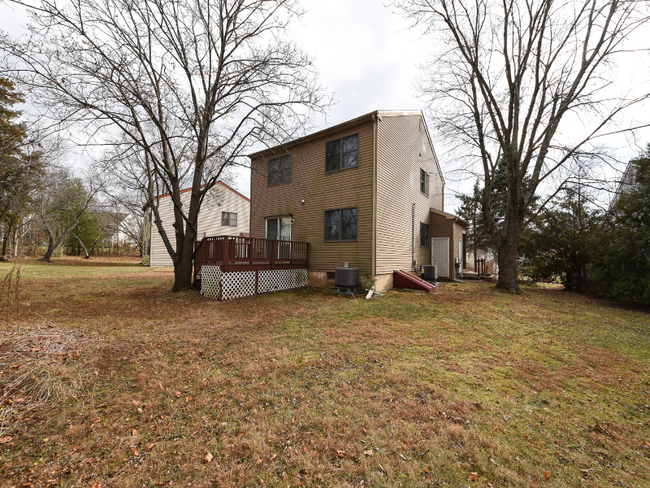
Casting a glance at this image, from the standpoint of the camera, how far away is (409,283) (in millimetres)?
11227

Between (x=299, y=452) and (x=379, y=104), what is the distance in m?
11.7

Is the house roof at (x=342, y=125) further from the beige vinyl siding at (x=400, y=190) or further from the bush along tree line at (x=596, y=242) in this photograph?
the bush along tree line at (x=596, y=242)

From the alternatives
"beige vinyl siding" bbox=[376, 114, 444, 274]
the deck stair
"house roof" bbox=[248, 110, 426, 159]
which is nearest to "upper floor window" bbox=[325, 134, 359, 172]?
"house roof" bbox=[248, 110, 426, 159]

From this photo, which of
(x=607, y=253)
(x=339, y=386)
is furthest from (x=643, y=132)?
(x=339, y=386)

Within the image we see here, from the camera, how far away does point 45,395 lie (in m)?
2.95

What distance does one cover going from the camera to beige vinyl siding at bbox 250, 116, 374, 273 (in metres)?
10.4

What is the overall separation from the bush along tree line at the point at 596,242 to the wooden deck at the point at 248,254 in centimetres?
931

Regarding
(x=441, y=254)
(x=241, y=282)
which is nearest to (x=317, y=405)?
(x=241, y=282)

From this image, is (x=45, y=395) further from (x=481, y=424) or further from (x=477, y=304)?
(x=477, y=304)

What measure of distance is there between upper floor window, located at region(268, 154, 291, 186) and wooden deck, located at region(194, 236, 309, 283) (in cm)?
365

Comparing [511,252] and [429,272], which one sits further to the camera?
[429,272]

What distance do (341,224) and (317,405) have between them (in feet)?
28.0

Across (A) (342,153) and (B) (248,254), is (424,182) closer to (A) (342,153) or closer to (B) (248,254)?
(A) (342,153)

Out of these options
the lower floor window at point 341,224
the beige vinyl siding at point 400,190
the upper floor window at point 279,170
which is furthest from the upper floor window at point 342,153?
the upper floor window at point 279,170
